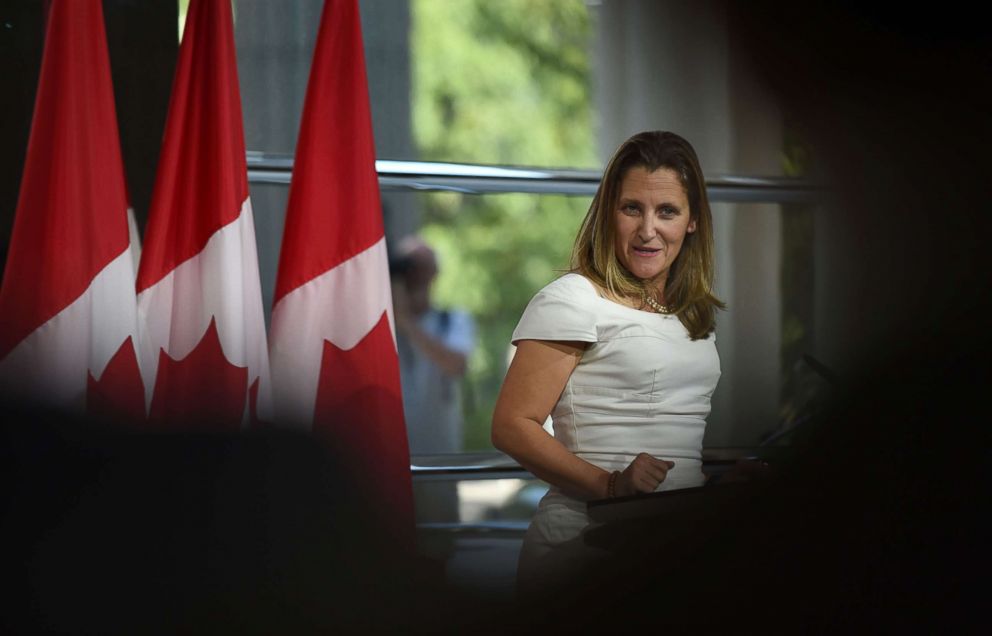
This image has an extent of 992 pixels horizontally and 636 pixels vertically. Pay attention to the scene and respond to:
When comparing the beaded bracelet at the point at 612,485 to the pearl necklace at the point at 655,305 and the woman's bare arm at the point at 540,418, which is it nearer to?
the woman's bare arm at the point at 540,418

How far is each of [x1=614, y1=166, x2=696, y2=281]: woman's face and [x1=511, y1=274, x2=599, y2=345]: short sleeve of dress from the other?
3.6 inches

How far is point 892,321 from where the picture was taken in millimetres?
2246

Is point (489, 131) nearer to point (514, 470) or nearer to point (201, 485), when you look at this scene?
point (514, 470)

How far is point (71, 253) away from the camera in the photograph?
1558 millimetres

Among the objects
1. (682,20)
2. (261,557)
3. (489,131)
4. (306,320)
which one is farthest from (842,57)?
(261,557)

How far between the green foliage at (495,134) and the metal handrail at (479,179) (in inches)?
1.0

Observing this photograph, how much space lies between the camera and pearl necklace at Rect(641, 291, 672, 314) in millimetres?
1449

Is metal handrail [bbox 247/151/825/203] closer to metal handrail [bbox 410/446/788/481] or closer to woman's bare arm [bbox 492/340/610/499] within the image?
metal handrail [bbox 410/446/788/481]

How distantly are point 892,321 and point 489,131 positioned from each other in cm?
96

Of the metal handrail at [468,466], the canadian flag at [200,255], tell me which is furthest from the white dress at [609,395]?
the metal handrail at [468,466]

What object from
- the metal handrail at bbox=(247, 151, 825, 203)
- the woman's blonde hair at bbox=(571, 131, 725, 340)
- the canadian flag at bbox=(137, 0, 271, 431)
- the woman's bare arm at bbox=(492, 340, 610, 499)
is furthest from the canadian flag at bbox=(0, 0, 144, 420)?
the woman's blonde hair at bbox=(571, 131, 725, 340)

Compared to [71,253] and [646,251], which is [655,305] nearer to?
[646,251]

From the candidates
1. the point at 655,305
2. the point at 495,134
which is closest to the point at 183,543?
the point at 655,305

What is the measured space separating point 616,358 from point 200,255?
0.69m
